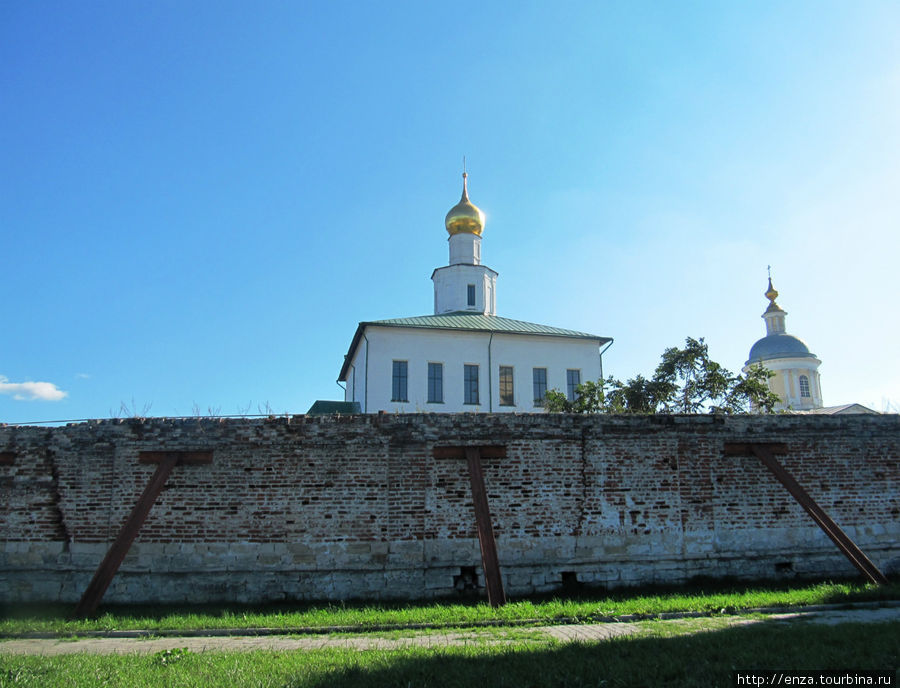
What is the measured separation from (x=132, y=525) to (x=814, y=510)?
9.63 metres

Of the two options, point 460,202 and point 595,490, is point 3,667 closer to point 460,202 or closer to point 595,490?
point 595,490

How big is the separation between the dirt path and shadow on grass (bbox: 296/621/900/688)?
2.26ft

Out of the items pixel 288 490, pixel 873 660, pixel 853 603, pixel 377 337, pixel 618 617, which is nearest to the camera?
pixel 873 660

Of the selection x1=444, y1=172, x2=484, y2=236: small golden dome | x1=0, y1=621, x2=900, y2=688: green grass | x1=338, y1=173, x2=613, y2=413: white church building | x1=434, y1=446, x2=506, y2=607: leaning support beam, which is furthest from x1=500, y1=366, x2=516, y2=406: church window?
x1=0, y1=621, x2=900, y2=688: green grass

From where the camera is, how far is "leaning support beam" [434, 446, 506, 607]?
8375 millimetres

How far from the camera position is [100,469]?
9820mm

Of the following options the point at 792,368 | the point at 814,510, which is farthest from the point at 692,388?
the point at 792,368

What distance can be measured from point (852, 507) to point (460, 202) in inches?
1005

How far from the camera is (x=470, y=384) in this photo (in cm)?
2850

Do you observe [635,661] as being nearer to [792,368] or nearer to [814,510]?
[814,510]

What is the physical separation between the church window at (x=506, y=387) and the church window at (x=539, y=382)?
3.44ft

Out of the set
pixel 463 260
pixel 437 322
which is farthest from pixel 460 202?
pixel 437 322

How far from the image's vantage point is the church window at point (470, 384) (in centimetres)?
2834

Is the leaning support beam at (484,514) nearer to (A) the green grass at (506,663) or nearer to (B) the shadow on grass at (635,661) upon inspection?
(A) the green grass at (506,663)
